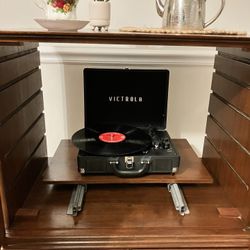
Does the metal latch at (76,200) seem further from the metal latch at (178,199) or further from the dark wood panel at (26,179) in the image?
the metal latch at (178,199)

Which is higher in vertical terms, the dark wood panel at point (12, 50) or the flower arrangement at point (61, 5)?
the flower arrangement at point (61, 5)

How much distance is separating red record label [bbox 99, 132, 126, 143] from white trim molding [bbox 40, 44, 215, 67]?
0.28 m

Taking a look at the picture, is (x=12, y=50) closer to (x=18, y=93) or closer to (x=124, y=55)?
(x=18, y=93)

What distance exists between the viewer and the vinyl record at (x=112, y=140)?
864mm

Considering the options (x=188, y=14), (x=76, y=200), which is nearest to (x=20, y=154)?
(x=76, y=200)

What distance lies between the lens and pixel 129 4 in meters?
1.02

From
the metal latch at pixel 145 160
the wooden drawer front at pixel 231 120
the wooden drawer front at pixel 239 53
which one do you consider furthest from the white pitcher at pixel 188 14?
the metal latch at pixel 145 160

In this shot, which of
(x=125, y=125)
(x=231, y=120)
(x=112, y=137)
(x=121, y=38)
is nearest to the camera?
(x=121, y=38)

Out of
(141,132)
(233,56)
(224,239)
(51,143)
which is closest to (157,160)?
(141,132)

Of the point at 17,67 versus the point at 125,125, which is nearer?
the point at 17,67

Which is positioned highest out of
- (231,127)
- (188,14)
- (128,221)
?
(188,14)

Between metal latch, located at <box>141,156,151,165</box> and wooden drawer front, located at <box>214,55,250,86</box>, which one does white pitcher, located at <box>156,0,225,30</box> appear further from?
metal latch, located at <box>141,156,151,165</box>

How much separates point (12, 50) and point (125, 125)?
47 cm

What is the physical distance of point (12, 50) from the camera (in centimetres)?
74
